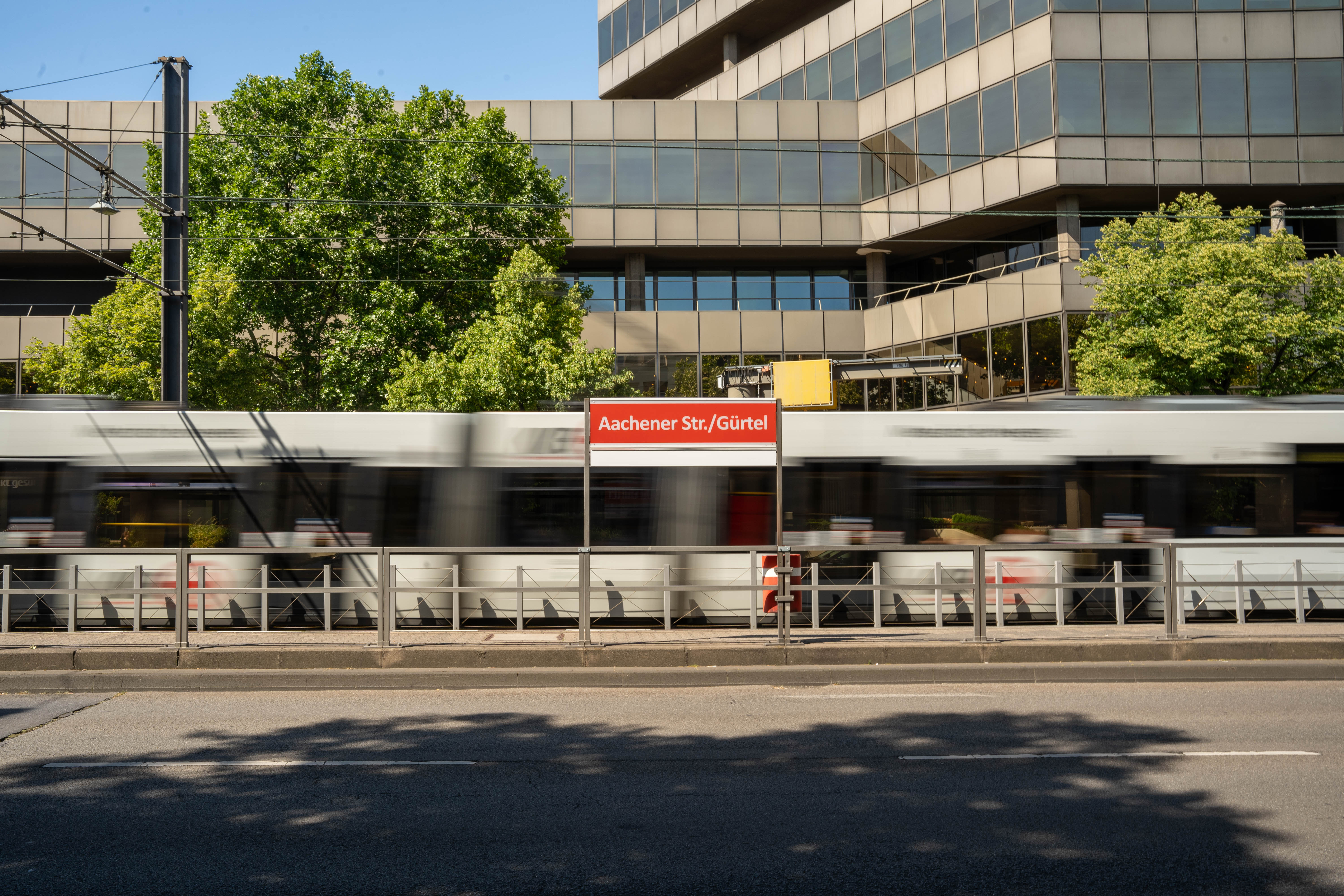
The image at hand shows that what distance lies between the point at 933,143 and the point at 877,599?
24.2 meters

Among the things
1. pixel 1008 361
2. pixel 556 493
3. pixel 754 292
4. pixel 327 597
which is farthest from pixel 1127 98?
pixel 327 597

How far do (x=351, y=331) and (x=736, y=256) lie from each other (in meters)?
16.0

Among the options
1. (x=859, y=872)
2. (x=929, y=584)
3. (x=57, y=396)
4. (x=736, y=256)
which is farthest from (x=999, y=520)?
(x=736, y=256)

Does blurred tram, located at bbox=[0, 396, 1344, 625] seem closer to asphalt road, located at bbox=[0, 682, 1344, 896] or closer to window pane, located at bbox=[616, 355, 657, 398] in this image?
asphalt road, located at bbox=[0, 682, 1344, 896]

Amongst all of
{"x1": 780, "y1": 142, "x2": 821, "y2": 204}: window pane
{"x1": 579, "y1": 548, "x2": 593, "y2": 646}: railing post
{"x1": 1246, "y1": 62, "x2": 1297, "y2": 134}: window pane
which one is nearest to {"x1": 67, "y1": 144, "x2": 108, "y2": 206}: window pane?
{"x1": 780, "y1": 142, "x2": 821, "y2": 204}: window pane

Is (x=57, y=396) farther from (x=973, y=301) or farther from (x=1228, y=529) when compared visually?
(x=973, y=301)

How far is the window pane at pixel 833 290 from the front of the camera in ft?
117

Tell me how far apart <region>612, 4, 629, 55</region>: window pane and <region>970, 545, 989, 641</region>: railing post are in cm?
4268

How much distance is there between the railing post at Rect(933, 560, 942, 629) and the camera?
1130 centimetres

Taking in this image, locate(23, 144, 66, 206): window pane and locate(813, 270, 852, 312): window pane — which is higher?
locate(23, 144, 66, 206): window pane

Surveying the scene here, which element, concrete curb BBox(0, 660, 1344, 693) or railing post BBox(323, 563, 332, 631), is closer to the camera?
concrete curb BBox(0, 660, 1344, 693)

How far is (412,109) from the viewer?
26484mm

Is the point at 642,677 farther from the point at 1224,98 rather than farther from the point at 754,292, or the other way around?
the point at 1224,98

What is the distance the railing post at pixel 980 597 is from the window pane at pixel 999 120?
2228 cm
